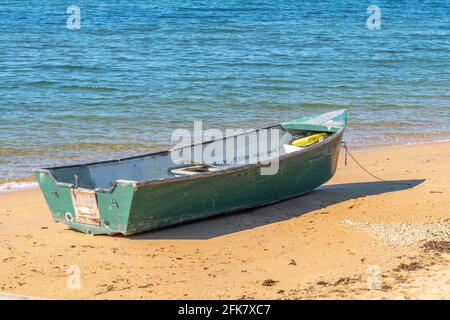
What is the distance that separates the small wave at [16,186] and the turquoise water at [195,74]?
67cm

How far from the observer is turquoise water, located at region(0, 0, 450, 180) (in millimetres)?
15461

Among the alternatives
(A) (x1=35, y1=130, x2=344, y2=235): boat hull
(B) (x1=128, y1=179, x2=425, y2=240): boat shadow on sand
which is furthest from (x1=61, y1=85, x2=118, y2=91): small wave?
(A) (x1=35, y1=130, x2=344, y2=235): boat hull

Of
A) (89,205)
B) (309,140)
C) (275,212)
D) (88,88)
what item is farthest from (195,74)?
(89,205)

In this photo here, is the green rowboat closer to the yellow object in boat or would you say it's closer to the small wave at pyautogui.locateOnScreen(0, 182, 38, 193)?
the yellow object in boat

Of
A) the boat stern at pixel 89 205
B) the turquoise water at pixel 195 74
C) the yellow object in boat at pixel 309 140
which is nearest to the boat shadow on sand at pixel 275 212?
the boat stern at pixel 89 205

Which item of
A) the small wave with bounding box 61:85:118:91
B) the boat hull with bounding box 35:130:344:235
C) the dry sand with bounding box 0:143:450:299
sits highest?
the boat hull with bounding box 35:130:344:235

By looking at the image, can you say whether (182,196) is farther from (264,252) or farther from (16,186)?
(16,186)

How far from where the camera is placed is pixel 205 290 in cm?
784

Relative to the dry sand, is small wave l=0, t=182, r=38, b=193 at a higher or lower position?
lower

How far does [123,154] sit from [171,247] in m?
4.78

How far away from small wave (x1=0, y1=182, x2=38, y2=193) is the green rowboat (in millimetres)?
1924

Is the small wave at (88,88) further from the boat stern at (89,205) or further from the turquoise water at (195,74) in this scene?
the boat stern at (89,205)

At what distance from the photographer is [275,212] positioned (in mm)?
10633
